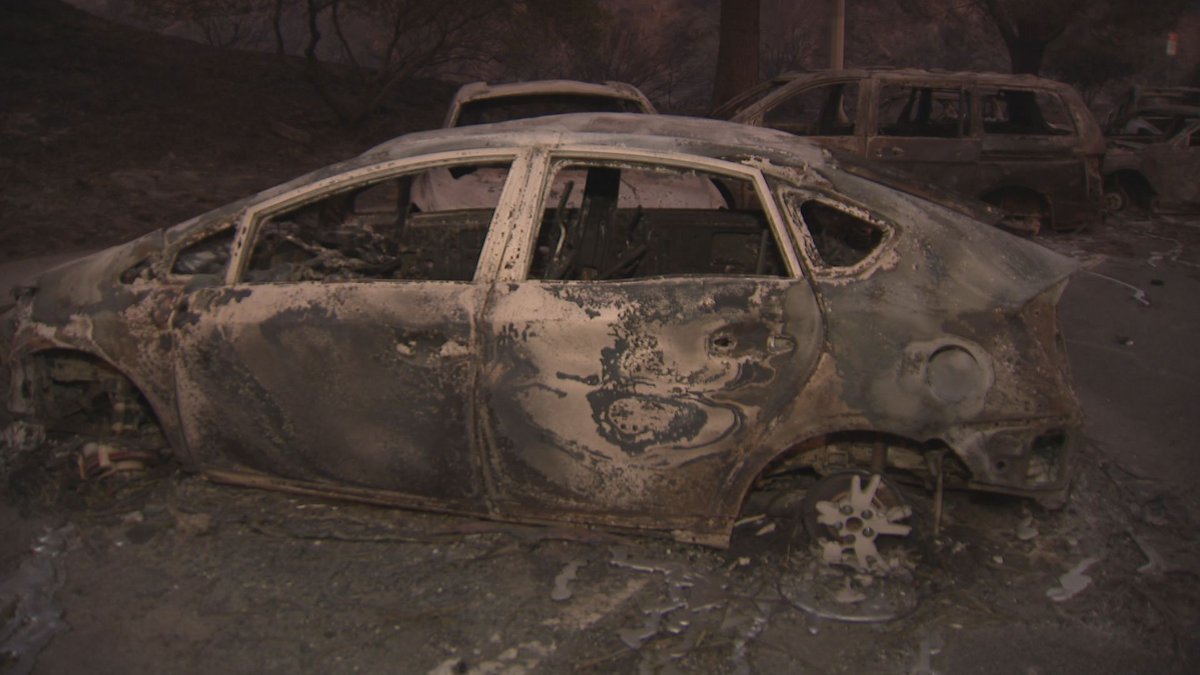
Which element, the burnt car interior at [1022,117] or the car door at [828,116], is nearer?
the car door at [828,116]

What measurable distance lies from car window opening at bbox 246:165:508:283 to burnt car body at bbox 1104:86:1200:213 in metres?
7.81

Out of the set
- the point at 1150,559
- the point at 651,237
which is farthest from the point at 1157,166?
the point at 651,237

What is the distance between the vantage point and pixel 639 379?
3.06 meters

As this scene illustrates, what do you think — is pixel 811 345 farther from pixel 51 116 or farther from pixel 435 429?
pixel 51 116

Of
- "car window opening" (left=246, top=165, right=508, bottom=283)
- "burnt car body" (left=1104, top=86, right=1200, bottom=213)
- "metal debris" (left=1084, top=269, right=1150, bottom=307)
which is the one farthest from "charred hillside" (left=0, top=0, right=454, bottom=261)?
"burnt car body" (left=1104, top=86, right=1200, bottom=213)

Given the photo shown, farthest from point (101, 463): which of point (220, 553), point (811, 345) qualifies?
→ point (811, 345)

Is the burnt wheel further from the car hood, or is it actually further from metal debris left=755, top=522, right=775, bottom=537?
the car hood

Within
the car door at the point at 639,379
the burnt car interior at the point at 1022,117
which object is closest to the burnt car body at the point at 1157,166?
the burnt car interior at the point at 1022,117

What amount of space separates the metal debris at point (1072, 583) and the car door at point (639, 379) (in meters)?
1.15

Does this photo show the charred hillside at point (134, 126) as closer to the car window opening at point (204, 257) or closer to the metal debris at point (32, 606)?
the car window opening at point (204, 257)

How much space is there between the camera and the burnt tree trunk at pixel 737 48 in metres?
12.3

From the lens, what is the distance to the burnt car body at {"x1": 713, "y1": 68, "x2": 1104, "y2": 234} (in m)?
8.08

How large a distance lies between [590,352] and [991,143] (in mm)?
6473

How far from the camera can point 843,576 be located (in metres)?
3.25
